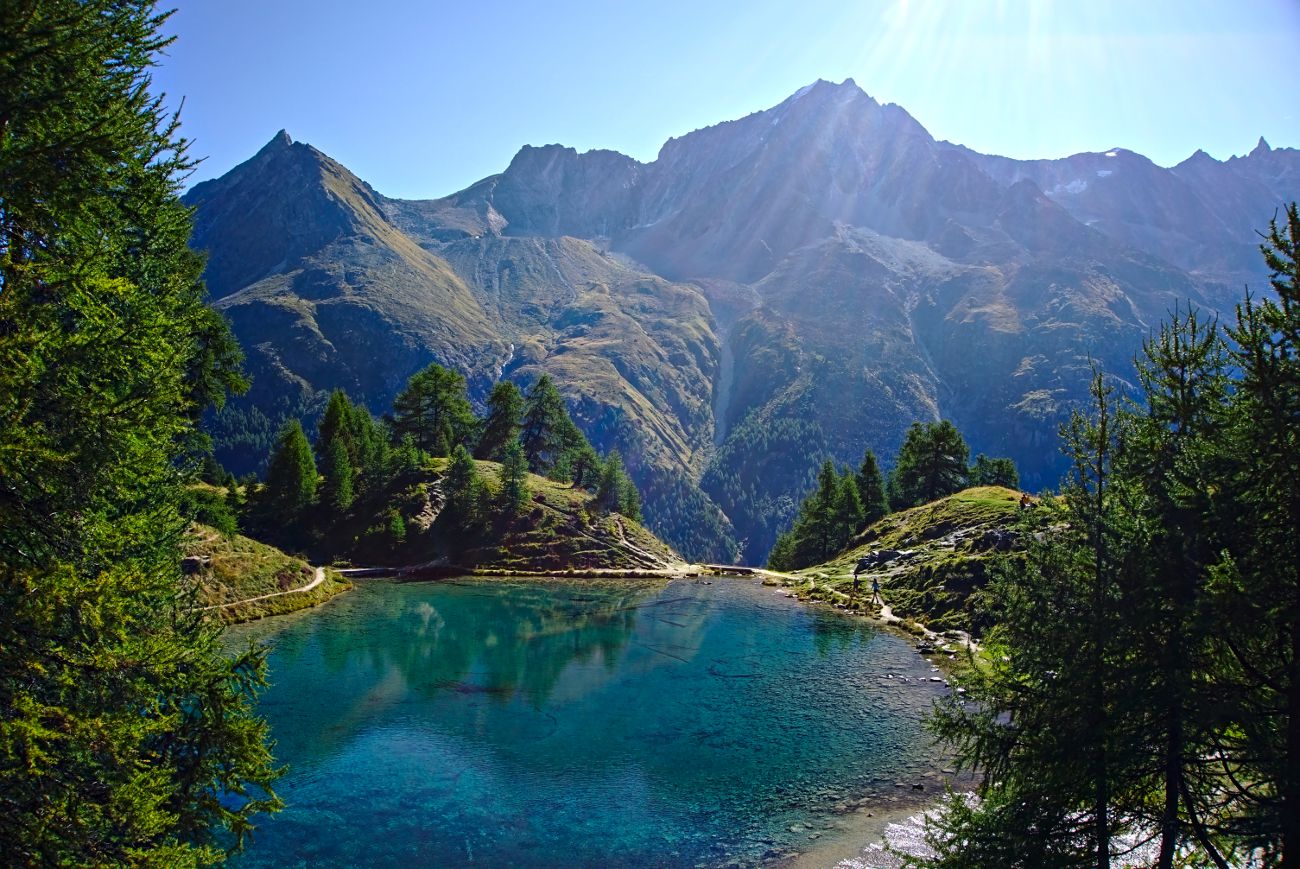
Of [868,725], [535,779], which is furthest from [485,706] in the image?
[868,725]

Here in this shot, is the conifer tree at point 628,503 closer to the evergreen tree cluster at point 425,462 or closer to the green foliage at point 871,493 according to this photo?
the evergreen tree cluster at point 425,462

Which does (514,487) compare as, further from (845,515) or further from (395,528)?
(845,515)

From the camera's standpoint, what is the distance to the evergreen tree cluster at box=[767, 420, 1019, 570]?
10719 centimetres

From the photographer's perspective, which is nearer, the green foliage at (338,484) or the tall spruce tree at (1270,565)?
the tall spruce tree at (1270,565)

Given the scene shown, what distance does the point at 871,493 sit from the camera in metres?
117

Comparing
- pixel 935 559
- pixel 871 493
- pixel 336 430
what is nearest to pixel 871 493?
pixel 871 493

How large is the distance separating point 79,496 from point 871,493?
11581cm

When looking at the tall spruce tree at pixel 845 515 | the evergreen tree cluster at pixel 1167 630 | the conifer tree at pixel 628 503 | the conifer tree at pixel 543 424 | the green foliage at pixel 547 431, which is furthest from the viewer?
the conifer tree at pixel 543 424

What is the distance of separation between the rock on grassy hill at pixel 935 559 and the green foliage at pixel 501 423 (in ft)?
182

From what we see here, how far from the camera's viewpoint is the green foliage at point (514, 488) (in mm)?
98562

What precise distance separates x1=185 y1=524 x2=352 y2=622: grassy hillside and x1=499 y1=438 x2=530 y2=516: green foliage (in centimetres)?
2920

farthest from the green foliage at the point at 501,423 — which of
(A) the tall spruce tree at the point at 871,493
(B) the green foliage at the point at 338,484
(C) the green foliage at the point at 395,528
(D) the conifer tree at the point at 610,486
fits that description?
(A) the tall spruce tree at the point at 871,493

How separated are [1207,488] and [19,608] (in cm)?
2285

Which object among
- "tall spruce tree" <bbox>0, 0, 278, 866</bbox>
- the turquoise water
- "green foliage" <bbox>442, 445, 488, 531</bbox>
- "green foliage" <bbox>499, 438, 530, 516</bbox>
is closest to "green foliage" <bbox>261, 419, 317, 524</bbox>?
"green foliage" <bbox>442, 445, 488, 531</bbox>
